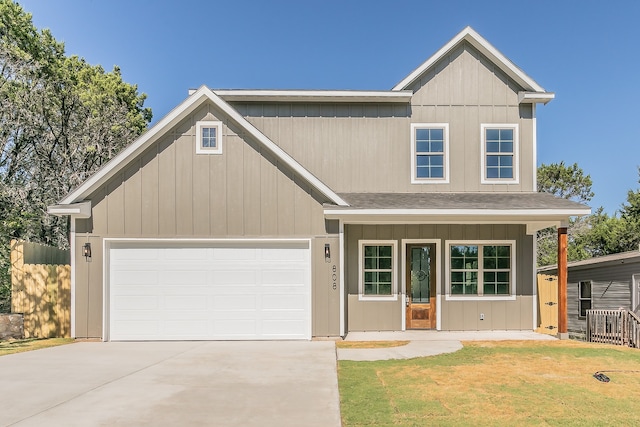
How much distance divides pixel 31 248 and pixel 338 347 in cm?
830

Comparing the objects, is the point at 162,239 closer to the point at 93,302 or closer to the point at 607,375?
the point at 93,302

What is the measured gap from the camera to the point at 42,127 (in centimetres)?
2058

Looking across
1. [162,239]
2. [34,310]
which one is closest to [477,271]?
[162,239]

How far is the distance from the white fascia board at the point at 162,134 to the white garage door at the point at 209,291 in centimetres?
141

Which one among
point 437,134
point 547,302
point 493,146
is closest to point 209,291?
point 437,134

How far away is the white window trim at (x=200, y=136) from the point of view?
1098 centimetres

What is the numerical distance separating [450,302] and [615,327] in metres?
3.73

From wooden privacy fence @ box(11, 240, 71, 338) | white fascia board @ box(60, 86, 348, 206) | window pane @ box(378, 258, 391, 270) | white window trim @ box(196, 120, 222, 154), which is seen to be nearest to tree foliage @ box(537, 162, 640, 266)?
window pane @ box(378, 258, 391, 270)

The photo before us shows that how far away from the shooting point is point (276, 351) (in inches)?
375

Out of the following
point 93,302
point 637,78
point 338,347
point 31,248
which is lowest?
point 338,347

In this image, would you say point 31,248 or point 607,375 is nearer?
point 607,375

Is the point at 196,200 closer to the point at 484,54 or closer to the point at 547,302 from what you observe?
the point at 484,54

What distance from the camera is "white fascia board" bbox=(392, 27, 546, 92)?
1269 centimetres

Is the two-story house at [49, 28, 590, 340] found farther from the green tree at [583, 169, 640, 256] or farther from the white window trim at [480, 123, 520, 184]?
the green tree at [583, 169, 640, 256]
